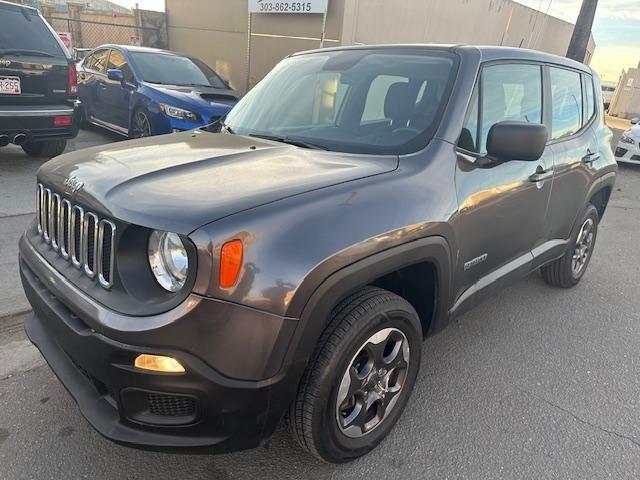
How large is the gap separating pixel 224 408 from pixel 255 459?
650mm

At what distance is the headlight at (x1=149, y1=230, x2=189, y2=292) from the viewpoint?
1720mm

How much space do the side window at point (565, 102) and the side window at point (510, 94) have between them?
220 mm

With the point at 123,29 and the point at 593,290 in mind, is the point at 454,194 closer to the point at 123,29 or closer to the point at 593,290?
the point at 593,290

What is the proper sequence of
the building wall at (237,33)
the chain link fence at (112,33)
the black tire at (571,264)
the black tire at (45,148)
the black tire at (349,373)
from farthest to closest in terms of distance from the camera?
1. the chain link fence at (112,33)
2. the building wall at (237,33)
3. the black tire at (45,148)
4. the black tire at (571,264)
5. the black tire at (349,373)

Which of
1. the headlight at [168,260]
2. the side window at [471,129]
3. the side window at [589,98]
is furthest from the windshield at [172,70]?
the headlight at [168,260]

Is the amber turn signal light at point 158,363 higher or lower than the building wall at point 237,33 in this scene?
lower

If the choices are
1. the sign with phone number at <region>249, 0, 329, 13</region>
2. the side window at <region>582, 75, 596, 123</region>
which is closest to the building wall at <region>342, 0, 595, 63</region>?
the sign with phone number at <region>249, 0, 329, 13</region>

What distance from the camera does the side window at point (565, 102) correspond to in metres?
3.36

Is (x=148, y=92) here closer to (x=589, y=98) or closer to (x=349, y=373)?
(x=589, y=98)

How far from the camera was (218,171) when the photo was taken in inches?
82.9

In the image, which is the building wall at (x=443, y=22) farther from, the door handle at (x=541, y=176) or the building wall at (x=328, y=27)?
the door handle at (x=541, y=176)

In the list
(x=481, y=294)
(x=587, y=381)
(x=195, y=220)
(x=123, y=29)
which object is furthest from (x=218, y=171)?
(x=123, y=29)

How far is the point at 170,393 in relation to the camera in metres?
1.72

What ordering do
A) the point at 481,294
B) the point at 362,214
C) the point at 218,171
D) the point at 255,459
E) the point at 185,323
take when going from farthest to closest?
the point at 481,294, the point at 255,459, the point at 218,171, the point at 362,214, the point at 185,323
